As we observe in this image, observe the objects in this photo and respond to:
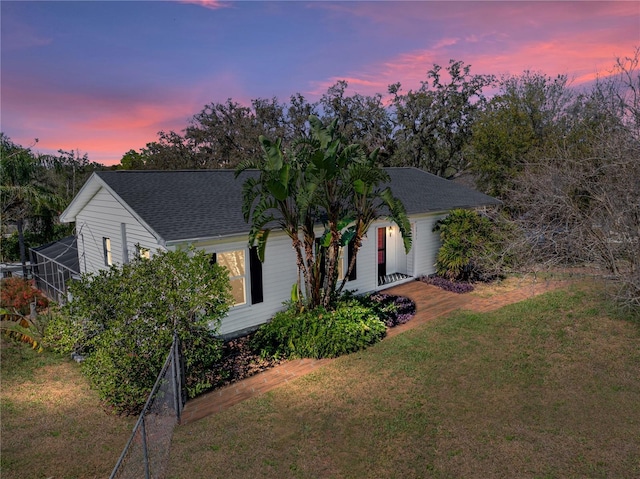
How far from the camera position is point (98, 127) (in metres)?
21.3

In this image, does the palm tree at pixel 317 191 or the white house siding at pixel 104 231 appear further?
the white house siding at pixel 104 231

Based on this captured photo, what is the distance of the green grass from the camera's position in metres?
5.50

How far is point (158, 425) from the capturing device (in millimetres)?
6137

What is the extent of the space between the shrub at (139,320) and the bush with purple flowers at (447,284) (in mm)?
9895

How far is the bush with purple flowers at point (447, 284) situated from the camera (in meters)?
14.4

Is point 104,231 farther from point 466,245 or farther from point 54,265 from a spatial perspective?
point 466,245

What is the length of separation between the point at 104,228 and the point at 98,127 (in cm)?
1164

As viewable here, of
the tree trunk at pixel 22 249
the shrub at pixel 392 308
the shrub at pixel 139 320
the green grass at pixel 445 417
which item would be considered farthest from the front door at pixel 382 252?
the tree trunk at pixel 22 249

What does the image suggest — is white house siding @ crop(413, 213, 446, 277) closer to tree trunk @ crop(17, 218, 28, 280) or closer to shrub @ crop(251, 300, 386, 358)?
shrub @ crop(251, 300, 386, 358)

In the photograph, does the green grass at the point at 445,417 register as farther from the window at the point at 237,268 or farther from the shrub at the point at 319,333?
the window at the point at 237,268

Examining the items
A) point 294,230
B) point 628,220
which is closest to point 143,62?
point 294,230

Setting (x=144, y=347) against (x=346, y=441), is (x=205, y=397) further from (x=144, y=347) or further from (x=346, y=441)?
(x=346, y=441)

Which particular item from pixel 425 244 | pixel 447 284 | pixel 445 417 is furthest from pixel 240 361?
pixel 425 244

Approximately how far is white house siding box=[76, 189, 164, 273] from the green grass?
5.47 m
